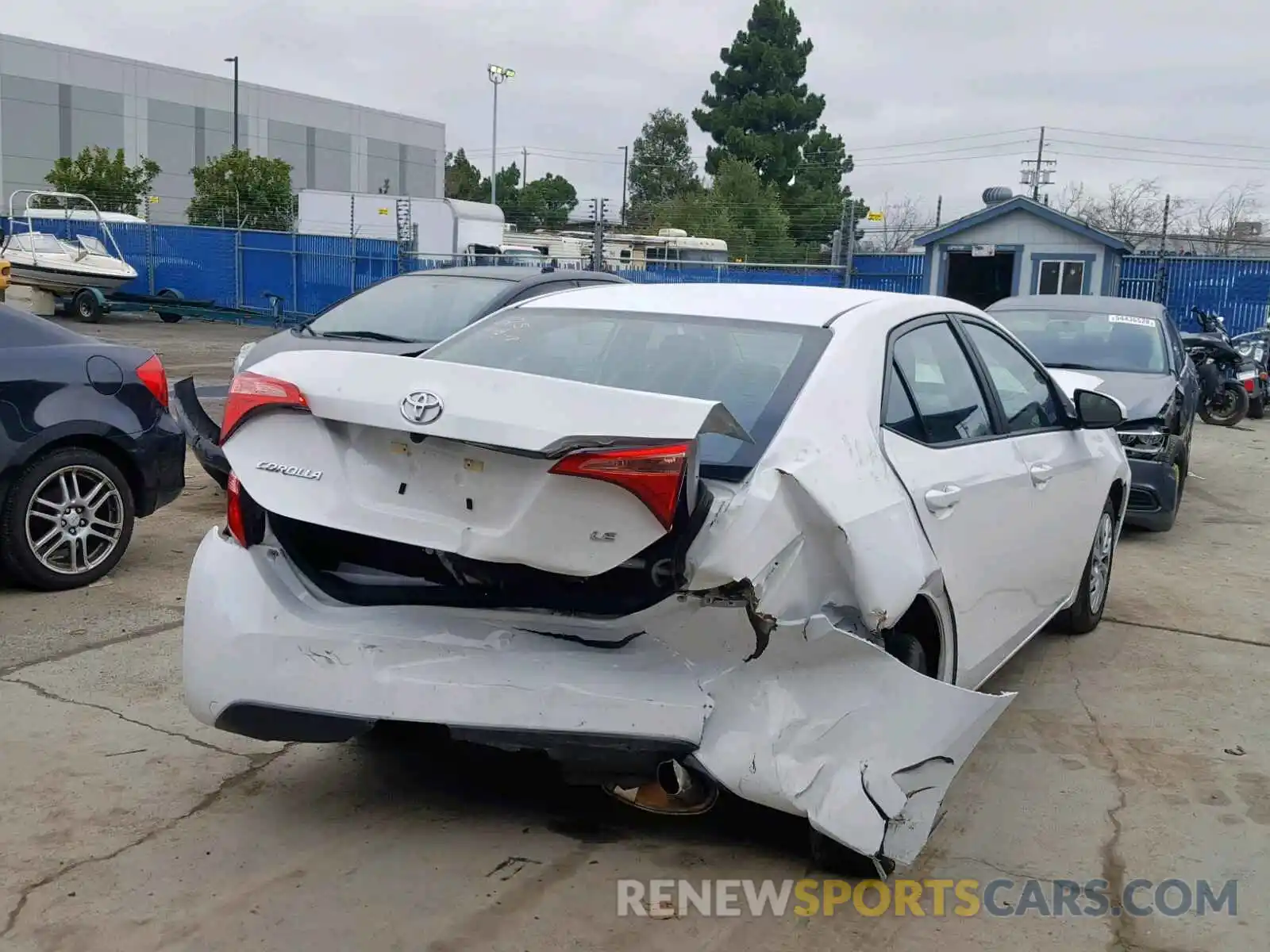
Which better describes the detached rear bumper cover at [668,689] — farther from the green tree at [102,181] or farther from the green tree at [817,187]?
the green tree at [817,187]

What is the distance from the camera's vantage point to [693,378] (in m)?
3.74

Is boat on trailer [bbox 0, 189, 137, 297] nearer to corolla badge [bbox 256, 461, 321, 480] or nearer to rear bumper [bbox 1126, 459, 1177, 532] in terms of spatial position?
rear bumper [bbox 1126, 459, 1177, 532]

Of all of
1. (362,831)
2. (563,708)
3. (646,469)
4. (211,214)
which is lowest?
(362,831)

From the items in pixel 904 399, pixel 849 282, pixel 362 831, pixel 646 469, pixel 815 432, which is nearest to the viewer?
pixel 646 469

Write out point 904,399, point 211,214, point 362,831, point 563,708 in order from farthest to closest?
point 211,214, point 904,399, point 362,831, point 563,708

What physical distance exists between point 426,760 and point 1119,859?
2.21 m

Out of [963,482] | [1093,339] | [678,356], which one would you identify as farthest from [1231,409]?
[678,356]

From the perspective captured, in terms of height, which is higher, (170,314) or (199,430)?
(199,430)

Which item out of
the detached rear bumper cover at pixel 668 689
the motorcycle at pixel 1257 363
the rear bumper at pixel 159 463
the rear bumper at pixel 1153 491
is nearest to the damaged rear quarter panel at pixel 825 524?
the detached rear bumper cover at pixel 668 689

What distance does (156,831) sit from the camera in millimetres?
3613

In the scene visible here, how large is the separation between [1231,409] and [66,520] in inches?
561

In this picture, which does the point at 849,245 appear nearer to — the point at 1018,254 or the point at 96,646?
the point at 1018,254

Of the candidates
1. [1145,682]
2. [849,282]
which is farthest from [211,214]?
[1145,682]

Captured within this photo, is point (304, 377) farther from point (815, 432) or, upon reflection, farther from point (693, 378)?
point (815, 432)
